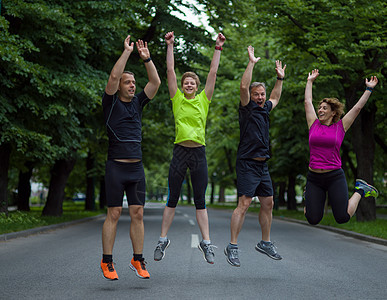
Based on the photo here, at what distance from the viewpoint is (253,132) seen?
18.5 feet

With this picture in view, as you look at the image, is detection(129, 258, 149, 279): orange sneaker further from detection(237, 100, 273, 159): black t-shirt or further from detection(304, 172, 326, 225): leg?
detection(304, 172, 326, 225): leg

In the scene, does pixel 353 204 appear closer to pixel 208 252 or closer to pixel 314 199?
pixel 314 199

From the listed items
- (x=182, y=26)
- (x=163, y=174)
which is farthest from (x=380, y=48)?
(x=163, y=174)

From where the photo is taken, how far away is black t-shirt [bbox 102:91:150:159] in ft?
17.0

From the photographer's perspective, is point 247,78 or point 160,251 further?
point 247,78

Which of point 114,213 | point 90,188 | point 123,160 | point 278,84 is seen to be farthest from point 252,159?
point 90,188

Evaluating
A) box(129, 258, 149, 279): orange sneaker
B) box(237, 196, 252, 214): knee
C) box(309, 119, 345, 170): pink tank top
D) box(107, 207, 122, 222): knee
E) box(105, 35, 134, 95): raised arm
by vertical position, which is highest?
box(105, 35, 134, 95): raised arm

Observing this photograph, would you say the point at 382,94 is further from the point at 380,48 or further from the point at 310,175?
the point at 310,175

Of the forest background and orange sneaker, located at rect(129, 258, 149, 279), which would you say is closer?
orange sneaker, located at rect(129, 258, 149, 279)

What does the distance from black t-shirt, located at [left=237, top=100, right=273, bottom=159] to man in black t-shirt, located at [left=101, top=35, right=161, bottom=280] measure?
1161mm

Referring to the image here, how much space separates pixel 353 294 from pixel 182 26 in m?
12.2

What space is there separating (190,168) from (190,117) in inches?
22.3

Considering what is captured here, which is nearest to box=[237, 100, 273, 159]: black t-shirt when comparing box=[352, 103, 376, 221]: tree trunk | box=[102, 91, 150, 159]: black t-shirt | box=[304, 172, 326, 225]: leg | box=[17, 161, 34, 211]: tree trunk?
box=[304, 172, 326, 225]: leg

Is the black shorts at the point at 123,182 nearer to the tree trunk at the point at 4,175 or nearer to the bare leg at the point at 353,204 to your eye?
the bare leg at the point at 353,204
